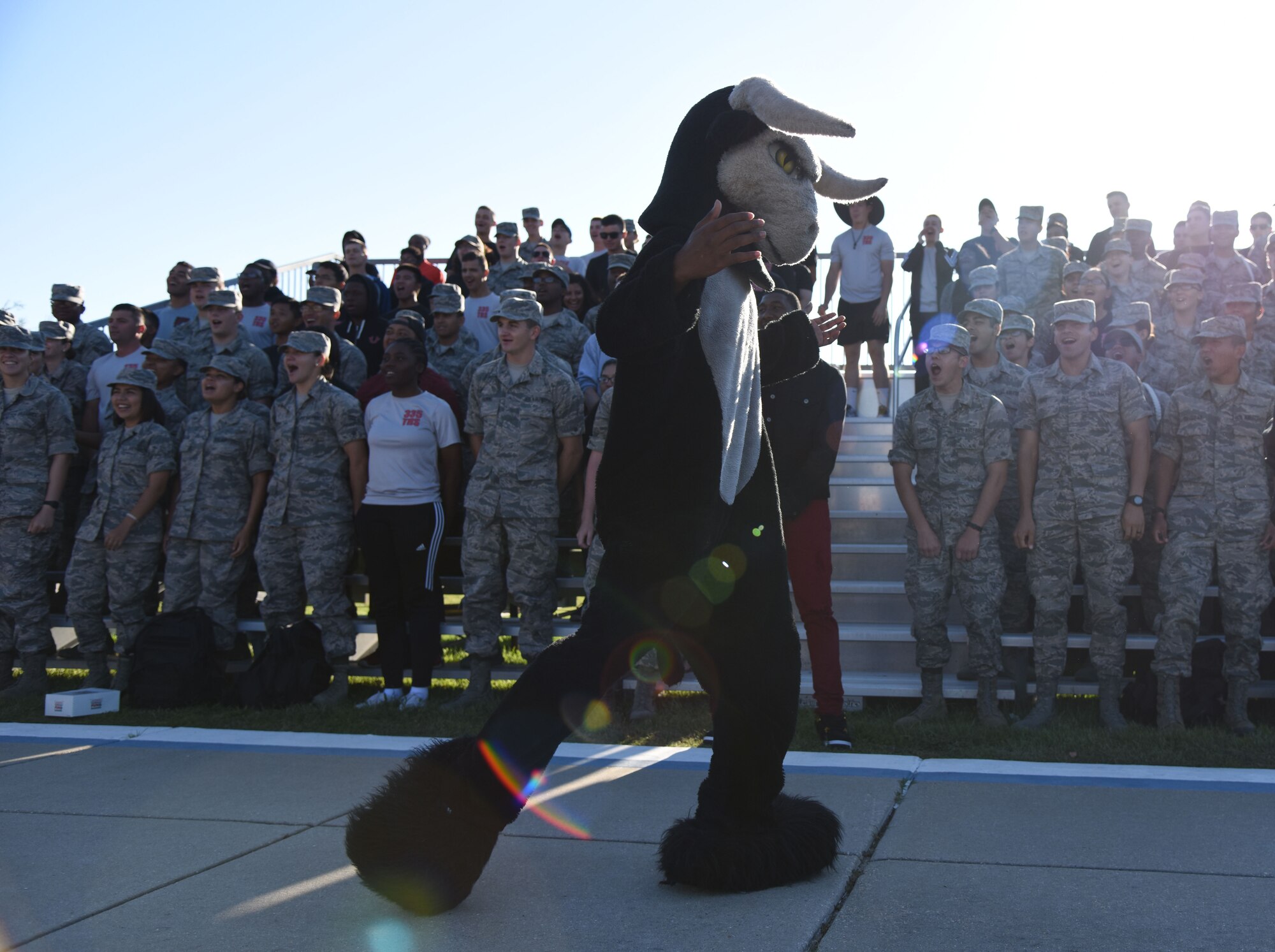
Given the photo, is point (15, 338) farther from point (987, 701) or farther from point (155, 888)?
point (987, 701)

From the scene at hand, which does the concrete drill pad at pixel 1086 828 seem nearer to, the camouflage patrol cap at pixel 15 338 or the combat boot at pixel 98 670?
the combat boot at pixel 98 670

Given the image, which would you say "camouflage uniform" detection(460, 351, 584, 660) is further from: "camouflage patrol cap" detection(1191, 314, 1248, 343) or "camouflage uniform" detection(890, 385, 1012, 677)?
"camouflage patrol cap" detection(1191, 314, 1248, 343)

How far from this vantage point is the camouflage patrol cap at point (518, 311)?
6.97 m

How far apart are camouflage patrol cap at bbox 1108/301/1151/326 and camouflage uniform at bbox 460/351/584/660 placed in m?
3.98

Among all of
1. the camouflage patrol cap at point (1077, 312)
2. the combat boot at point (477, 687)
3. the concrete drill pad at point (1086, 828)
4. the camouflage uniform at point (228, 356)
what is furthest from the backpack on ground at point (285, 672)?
the camouflage patrol cap at point (1077, 312)

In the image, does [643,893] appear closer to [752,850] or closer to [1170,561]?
[752,850]

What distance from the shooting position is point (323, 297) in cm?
862

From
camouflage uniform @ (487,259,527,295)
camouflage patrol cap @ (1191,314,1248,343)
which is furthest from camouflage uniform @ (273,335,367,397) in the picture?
camouflage patrol cap @ (1191,314,1248,343)

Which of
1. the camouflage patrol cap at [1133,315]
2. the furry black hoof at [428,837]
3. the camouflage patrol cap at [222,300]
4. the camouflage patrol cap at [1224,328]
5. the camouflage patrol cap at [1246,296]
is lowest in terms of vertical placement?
the furry black hoof at [428,837]

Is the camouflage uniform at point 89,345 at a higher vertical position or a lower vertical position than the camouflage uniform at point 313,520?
higher

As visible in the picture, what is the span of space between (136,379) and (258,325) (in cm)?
216

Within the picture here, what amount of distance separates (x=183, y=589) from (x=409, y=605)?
1624 mm

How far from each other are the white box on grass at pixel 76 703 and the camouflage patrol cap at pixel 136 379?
6.83 ft

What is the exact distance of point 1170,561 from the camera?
5980 millimetres
